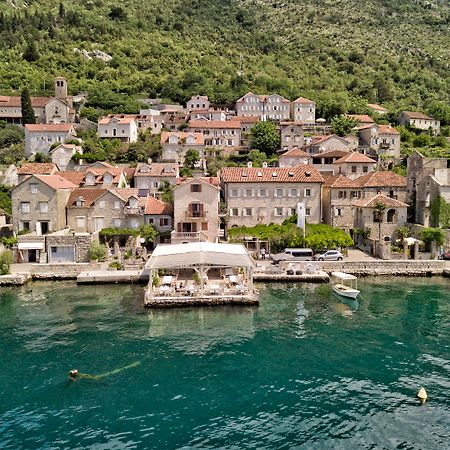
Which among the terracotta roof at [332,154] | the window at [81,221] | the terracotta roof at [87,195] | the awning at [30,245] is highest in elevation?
the terracotta roof at [332,154]

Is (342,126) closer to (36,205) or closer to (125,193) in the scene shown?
(125,193)

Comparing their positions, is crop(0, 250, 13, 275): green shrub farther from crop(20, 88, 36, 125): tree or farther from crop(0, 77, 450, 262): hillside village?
crop(20, 88, 36, 125): tree

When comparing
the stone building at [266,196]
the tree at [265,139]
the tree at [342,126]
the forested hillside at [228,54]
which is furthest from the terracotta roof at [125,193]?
the forested hillside at [228,54]

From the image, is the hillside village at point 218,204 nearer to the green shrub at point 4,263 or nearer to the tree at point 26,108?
the green shrub at point 4,263

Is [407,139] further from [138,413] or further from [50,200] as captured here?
[138,413]

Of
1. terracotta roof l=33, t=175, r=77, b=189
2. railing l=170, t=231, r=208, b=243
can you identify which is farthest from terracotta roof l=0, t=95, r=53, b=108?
railing l=170, t=231, r=208, b=243

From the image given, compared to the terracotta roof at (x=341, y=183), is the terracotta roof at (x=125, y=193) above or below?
below

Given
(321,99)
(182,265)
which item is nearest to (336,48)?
(321,99)
